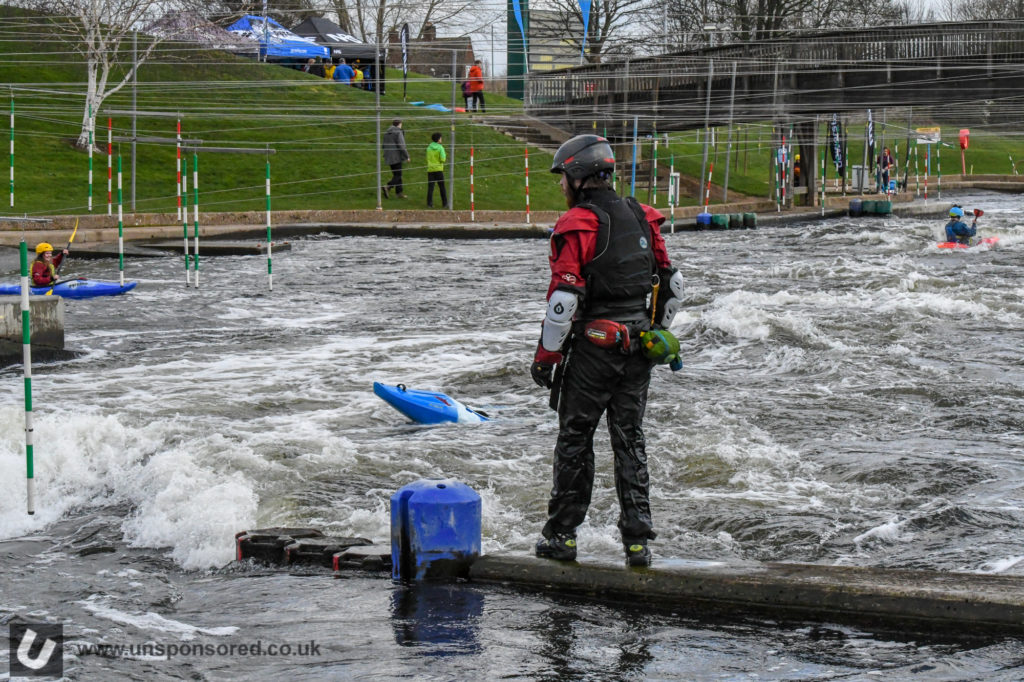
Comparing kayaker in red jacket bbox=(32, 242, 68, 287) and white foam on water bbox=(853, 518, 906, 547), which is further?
kayaker in red jacket bbox=(32, 242, 68, 287)

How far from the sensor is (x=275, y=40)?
3438 centimetres

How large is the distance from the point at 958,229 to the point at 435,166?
420 inches

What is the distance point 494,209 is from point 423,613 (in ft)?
74.0

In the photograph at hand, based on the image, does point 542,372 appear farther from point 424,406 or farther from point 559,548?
point 424,406

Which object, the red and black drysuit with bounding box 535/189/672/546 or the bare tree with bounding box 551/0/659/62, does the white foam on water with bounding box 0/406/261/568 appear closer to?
the red and black drysuit with bounding box 535/189/672/546

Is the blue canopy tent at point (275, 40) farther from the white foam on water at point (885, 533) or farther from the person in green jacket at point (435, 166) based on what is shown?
the white foam on water at point (885, 533)

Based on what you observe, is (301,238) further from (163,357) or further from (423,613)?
(423,613)

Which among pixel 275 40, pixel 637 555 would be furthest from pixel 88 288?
pixel 275 40

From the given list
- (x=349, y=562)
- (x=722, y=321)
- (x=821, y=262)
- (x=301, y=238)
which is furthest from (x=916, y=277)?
(x=349, y=562)

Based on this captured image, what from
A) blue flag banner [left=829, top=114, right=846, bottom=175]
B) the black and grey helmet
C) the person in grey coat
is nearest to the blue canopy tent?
the person in grey coat

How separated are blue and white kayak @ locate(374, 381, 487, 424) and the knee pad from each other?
4.57 meters

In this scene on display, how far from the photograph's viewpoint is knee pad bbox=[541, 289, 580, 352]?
5.43 metres

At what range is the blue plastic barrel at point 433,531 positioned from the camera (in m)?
5.73

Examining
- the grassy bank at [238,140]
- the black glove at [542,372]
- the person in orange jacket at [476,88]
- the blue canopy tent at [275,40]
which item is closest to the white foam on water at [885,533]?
the black glove at [542,372]
